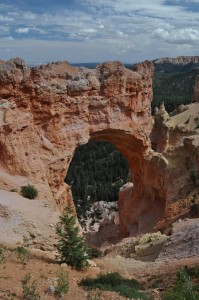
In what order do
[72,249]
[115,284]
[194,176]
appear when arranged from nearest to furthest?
[115,284], [72,249], [194,176]

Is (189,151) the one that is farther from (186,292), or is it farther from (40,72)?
(186,292)

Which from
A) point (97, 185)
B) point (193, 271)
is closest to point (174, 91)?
point (97, 185)

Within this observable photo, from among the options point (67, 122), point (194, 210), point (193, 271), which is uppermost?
point (67, 122)

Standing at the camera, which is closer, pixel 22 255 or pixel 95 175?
pixel 22 255

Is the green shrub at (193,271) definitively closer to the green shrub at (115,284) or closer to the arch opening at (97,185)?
the green shrub at (115,284)

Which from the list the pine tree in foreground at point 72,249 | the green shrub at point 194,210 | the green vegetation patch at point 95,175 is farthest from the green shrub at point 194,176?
the green vegetation patch at point 95,175

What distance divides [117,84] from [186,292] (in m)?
20.0

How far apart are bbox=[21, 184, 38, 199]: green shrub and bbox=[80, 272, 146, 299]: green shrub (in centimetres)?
858

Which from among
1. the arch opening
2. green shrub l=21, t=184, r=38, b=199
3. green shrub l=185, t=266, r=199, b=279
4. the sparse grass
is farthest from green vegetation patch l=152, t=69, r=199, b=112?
the sparse grass

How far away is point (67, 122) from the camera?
26625mm

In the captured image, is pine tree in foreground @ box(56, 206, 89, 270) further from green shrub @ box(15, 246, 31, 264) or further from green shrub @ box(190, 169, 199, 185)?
green shrub @ box(190, 169, 199, 185)

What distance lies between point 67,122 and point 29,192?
268 inches

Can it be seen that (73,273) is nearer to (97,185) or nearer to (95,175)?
(97,185)

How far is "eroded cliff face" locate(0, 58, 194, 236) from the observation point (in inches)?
929
